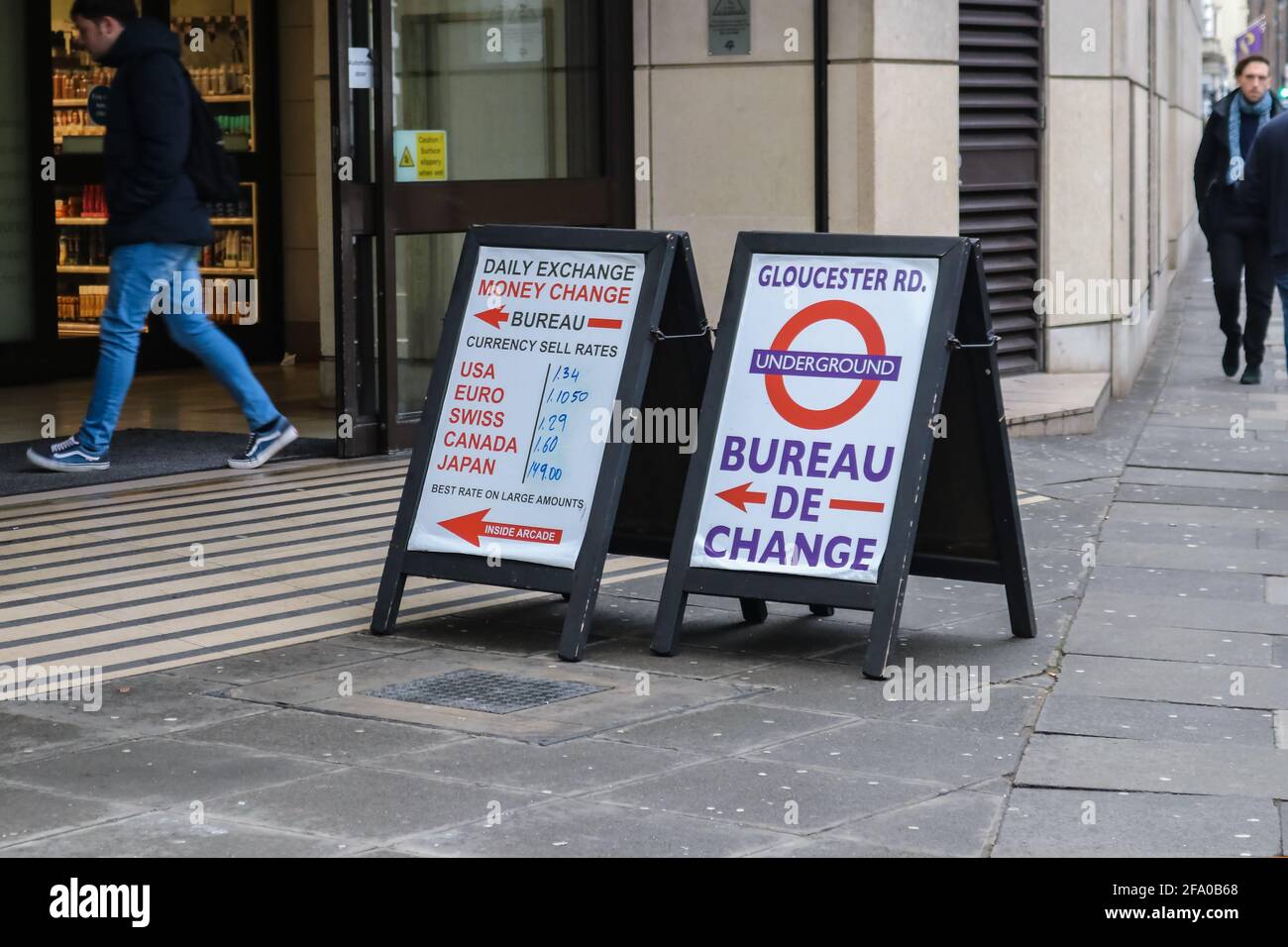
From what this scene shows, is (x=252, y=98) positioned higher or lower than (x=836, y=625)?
higher

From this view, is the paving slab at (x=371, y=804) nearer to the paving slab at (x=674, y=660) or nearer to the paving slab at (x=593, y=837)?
the paving slab at (x=593, y=837)

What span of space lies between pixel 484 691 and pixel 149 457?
456 cm

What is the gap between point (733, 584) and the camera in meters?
5.97

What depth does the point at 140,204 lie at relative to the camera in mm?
8938

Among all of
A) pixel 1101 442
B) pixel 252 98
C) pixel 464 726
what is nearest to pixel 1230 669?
pixel 464 726

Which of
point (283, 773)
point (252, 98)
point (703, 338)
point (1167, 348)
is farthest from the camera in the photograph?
point (1167, 348)

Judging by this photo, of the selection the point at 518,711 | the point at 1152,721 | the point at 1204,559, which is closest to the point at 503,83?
the point at 1204,559

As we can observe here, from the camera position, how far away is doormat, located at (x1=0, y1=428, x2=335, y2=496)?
8.98m

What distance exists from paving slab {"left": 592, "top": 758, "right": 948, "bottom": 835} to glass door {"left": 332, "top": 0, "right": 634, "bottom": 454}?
199 inches

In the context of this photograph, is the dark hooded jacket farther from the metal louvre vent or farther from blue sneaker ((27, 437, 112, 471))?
the metal louvre vent

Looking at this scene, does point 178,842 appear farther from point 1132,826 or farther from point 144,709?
point 1132,826

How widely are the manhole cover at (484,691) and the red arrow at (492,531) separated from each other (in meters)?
0.50

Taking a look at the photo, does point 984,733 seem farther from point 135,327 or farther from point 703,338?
point 135,327

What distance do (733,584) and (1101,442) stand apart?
5.10 metres
